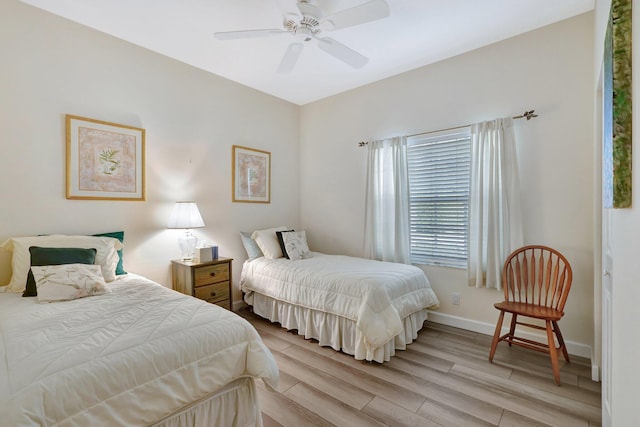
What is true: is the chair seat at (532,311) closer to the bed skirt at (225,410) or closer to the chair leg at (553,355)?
the chair leg at (553,355)

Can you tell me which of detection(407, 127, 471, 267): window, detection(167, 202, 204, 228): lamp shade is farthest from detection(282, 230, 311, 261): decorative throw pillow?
detection(407, 127, 471, 267): window

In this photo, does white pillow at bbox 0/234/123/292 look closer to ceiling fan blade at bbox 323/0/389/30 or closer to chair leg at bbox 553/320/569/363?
ceiling fan blade at bbox 323/0/389/30

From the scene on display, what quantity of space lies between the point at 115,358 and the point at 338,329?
1.78m

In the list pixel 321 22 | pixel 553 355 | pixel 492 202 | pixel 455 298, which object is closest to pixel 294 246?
pixel 455 298

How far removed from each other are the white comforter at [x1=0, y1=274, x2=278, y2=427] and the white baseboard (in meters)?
2.27

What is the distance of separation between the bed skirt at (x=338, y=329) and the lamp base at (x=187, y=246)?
3.31ft

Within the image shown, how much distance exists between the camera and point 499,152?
2.70m

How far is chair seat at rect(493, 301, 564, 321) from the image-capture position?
6.97 feet

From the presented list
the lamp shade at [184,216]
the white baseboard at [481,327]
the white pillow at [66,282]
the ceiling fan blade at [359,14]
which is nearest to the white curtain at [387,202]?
the white baseboard at [481,327]

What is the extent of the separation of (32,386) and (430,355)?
2534mm

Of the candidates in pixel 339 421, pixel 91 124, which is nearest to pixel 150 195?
pixel 91 124

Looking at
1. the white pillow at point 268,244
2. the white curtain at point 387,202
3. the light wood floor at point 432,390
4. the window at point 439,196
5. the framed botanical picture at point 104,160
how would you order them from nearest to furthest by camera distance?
the light wood floor at point 432,390, the framed botanical picture at point 104,160, the window at point 439,196, the white curtain at point 387,202, the white pillow at point 268,244

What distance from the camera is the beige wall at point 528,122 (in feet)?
7.97

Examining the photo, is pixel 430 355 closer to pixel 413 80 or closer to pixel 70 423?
pixel 70 423
